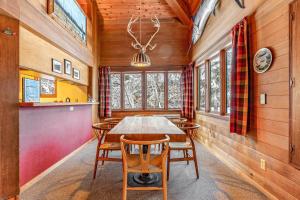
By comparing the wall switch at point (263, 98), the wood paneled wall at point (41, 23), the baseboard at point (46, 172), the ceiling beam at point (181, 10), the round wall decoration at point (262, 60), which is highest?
the ceiling beam at point (181, 10)

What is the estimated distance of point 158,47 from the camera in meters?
6.15

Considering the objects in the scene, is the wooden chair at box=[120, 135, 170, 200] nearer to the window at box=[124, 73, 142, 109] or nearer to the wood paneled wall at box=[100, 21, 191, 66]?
the window at box=[124, 73, 142, 109]

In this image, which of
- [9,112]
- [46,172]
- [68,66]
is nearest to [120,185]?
[46,172]

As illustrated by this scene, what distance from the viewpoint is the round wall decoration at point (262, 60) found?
2.22m

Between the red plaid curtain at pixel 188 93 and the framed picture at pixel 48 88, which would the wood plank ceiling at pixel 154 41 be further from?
the framed picture at pixel 48 88

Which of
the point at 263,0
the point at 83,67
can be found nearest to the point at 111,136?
the point at 263,0

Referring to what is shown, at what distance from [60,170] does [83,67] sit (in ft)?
9.04

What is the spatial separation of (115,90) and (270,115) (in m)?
4.89

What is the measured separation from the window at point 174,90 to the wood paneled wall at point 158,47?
41 cm

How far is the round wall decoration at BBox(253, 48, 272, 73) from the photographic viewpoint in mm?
2219

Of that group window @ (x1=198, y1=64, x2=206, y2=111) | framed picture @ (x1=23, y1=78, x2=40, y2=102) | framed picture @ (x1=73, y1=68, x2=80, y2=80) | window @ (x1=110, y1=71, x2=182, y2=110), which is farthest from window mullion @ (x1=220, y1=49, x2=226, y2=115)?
framed picture @ (x1=23, y1=78, x2=40, y2=102)

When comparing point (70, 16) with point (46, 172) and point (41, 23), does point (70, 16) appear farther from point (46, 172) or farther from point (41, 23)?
point (46, 172)

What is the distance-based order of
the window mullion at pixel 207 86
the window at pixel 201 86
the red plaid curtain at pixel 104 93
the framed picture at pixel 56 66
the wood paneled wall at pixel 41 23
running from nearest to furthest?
the wood paneled wall at pixel 41 23, the framed picture at pixel 56 66, the window mullion at pixel 207 86, the window at pixel 201 86, the red plaid curtain at pixel 104 93

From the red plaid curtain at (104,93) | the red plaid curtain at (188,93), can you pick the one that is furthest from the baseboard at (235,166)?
the red plaid curtain at (104,93)
